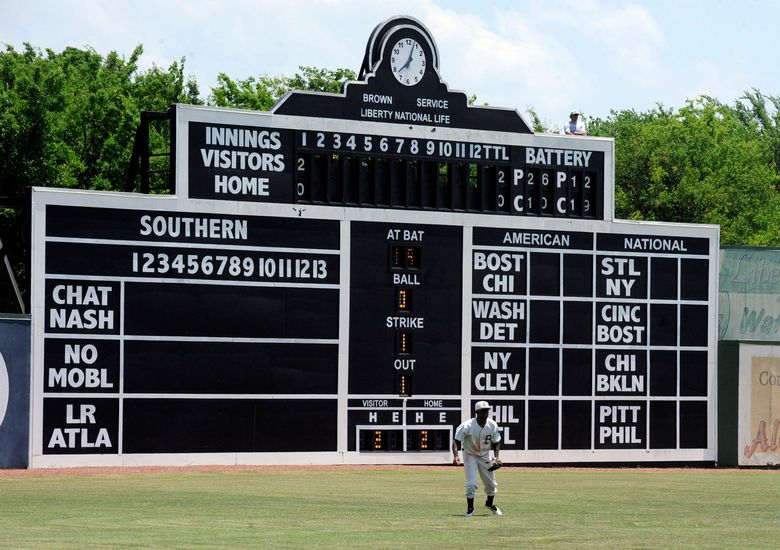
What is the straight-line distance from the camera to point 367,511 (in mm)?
23031

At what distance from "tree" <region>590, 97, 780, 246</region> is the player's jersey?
51092 millimetres

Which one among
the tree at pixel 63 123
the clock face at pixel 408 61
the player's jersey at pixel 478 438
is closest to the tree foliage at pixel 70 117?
the tree at pixel 63 123

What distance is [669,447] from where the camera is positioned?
38.7m

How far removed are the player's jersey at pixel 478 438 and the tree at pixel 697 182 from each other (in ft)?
168

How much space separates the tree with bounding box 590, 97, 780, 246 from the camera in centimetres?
7425

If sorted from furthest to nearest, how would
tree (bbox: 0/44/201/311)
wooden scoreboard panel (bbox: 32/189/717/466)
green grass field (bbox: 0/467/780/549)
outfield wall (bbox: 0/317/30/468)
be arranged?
tree (bbox: 0/44/201/311) → wooden scoreboard panel (bbox: 32/189/717/466) → outfield wall (bbox: 0/317/30/468) → green grass field (bbox: 0/467/780/549)

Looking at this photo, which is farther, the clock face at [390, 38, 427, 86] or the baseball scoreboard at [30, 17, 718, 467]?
the clock face at [390, 38, 427, 86]

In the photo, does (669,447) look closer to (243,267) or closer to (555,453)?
(555,453)

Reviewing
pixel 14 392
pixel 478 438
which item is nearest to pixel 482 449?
pixel 478 438

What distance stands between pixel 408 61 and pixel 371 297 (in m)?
5.53

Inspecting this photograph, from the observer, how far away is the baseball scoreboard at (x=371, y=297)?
31938 mm

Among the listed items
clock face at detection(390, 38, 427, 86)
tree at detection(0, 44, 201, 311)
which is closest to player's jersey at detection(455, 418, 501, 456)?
clock face at detection(390, 38, 427, 86)

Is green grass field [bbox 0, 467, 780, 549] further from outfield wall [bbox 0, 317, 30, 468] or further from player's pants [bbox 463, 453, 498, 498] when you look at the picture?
outfield wall [bbox 0, 317, 30, 468]

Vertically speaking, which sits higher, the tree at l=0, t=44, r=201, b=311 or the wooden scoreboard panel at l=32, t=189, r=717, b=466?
the tree at l=0, t=44, r=201, b=311
